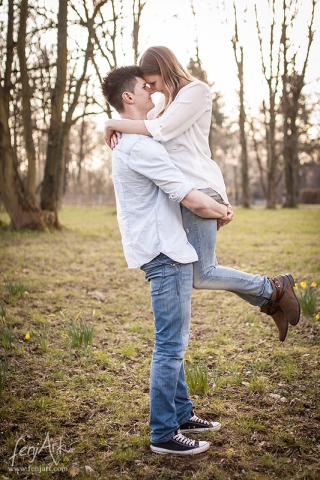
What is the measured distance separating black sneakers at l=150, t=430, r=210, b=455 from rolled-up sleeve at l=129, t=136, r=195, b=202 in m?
1.34

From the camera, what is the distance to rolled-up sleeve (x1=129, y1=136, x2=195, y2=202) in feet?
7.04

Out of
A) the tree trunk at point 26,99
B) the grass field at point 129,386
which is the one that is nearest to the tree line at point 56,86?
the tree trunk at point 26,99

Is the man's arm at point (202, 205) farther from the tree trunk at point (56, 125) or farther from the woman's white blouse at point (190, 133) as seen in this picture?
the tree trunk at point (56, 125)

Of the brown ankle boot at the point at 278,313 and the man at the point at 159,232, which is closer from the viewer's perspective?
the man at the point at 159,232

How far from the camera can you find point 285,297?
2.80m

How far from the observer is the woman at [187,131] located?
7.47 ft

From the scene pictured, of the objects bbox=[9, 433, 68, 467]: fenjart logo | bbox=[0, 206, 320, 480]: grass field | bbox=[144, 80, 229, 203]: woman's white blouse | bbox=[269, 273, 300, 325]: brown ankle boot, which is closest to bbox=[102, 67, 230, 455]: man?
bbox=[144, 80, 229, 203]: woman's white blouse

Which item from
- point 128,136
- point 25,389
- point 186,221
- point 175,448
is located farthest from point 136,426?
point 128,136

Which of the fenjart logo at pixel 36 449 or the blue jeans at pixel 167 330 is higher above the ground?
the blue jeans at pixel 167 330

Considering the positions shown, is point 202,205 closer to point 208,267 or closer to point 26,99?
point 208,267

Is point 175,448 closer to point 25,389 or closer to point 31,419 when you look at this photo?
point 31,419

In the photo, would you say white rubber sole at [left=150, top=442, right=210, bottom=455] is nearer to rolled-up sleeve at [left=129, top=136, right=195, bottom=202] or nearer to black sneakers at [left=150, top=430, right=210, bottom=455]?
black sneakers at [left=150, top=430, right=210, bottom=455]

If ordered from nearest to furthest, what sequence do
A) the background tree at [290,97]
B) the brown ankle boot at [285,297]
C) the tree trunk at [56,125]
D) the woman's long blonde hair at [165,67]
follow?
the woman's long blonde hair at [165,67], the brown ankle boot at [285,297], the tree trunk at [56,125], the background tree at [290,97]

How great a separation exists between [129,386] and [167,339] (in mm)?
1155
